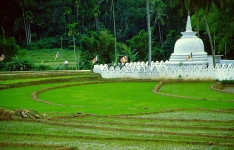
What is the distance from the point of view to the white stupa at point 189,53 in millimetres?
38156

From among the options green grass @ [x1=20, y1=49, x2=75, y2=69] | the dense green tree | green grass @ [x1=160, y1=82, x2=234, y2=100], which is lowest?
green grass @ [x1=160, y1=82, x2=234, y2=100]

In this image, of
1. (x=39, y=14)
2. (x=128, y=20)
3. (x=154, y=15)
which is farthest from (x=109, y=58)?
(x=39, y=14)

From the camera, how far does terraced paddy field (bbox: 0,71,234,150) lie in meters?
14.0

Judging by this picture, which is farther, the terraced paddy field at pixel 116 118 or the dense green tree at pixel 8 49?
the dense green tree at pixel 8 49

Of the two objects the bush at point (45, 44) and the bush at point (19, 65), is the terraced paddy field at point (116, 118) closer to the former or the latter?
the bush at point (19, 65)

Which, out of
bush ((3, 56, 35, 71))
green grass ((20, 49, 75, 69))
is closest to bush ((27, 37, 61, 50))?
green grass ((20, 49, 75, 69))

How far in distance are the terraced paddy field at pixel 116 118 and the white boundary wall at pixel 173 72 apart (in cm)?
361

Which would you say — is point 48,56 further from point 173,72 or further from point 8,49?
point 173,72

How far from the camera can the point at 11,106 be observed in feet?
72.2

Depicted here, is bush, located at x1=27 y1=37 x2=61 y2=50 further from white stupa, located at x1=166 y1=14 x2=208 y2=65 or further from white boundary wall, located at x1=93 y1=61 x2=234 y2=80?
white boundary wall, located at x1=93 y1=61 x2=234 y2=80

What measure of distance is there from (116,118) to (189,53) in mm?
21425

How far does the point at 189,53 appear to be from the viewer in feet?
127

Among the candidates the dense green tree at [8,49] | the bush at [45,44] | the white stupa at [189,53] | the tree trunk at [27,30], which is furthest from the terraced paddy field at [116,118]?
the tree trunk at [27,30]

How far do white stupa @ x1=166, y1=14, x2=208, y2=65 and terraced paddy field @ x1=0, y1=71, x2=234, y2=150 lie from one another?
24.3 ft
